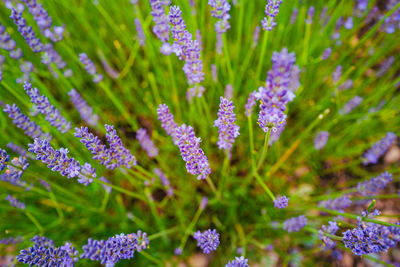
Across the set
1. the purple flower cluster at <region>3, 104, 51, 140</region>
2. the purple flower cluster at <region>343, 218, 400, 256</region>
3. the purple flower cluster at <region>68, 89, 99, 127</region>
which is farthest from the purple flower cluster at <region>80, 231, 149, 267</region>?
the purple flower cluster at <region>68, 89, 99, 127</region>

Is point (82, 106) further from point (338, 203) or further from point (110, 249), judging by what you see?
point (338, 203)

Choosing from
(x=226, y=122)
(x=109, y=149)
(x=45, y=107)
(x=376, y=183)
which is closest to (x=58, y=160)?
(x=109, y=149)

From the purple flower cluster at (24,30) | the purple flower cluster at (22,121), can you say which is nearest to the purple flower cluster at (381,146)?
the purple flower cluster at (22,121)

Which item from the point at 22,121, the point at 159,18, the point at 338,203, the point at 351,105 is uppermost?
the point at 351,105

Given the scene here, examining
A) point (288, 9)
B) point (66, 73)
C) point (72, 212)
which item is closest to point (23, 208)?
point (72, 212)

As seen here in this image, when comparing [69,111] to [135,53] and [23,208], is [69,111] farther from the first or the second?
[23,208]

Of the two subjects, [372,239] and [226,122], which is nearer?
[372,239]

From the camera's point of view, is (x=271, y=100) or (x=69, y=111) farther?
(x=69, y=111)
